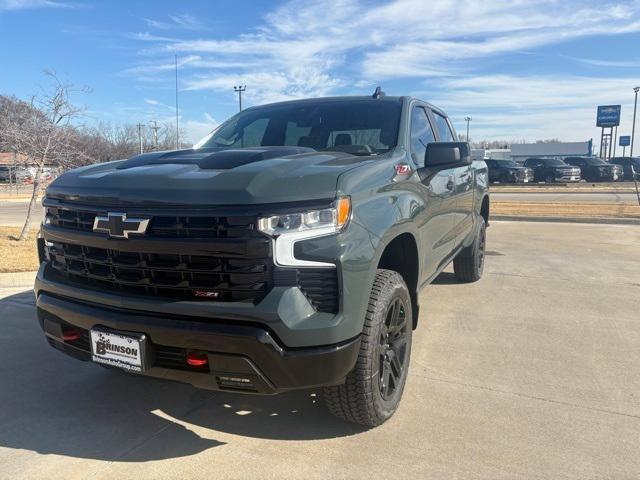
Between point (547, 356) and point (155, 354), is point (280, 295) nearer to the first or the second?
point (155, 354)

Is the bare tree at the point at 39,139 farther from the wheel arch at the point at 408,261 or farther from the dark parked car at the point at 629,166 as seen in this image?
the dark parked car at the point at 629,166

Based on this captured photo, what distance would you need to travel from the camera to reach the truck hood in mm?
2334

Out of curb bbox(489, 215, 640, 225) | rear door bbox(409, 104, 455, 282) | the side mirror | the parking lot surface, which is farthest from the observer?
curb bbox(489, 215, 640, 225)

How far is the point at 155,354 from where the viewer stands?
2498 millimetres

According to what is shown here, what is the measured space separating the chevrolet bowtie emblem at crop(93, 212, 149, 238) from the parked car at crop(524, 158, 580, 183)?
35243 mm

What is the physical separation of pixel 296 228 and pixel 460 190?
2966 millimetres

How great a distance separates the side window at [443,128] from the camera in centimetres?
498

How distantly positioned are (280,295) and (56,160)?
935 centimetres

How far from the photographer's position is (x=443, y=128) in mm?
5293

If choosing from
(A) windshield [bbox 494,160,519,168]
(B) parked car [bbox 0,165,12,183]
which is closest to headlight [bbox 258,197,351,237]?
(B) parked car [bbox 0,165,12,183]

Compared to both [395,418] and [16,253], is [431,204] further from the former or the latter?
[16,253]

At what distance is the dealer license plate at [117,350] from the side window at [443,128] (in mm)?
3494

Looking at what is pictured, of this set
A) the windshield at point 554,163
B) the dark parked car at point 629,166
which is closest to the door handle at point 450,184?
the windshield at point 554,163

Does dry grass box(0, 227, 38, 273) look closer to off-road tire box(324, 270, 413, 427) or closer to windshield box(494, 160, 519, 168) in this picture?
off-road tire box(324, 270, 413, 427)
